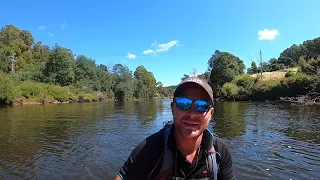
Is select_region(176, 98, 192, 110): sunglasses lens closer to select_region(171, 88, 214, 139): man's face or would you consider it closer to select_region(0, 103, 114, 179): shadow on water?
select_region(171, 88, 214, 139): man's face

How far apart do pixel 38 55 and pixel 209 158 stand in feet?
346

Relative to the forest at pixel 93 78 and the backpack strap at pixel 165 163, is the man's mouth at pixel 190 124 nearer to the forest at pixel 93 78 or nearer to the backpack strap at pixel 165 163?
the backpack strap at pixel 165 163

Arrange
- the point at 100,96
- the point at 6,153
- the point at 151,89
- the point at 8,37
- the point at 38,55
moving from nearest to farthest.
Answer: the point at 6,153
the point at 100,96
the point at 8,37
the point at 38,55
the point at 151,89

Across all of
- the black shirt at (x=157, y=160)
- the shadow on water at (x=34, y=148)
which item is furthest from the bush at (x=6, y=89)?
the black shirt at (x=157, y=160)

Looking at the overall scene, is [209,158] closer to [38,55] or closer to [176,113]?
[176,113]

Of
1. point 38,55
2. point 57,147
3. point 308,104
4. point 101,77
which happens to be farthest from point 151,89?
point 57,147

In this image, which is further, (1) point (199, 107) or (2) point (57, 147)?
(2) point (57, 147)

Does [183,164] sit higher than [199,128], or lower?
lower

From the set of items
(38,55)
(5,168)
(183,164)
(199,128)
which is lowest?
(5,168)

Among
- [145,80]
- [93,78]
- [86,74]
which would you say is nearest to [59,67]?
[86,74]

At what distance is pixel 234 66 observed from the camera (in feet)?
258

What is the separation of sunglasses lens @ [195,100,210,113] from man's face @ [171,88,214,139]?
0.09ft

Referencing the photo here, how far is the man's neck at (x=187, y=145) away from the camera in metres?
2.32

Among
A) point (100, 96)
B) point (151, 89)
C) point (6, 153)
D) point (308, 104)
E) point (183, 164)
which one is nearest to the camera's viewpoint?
point (183, 164)
